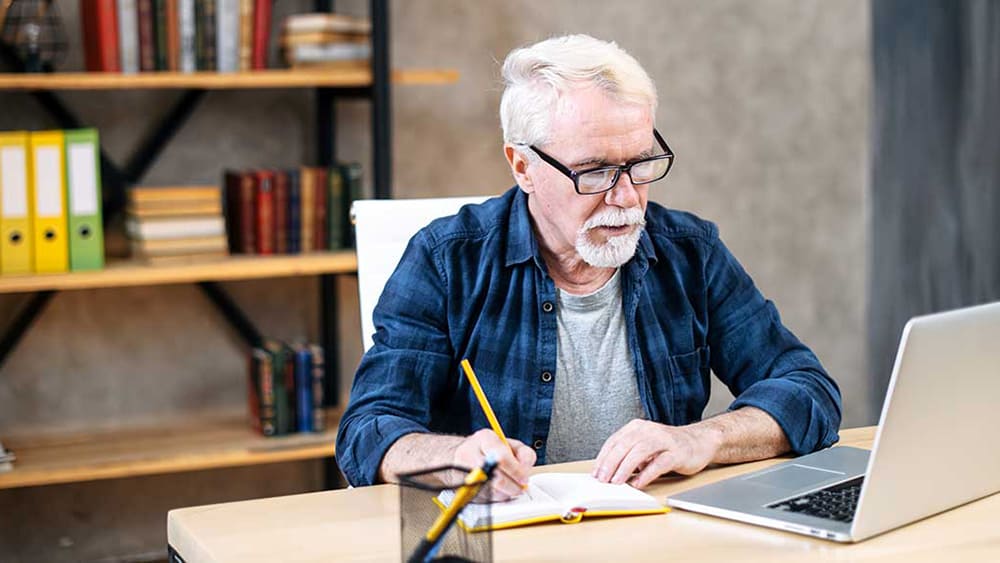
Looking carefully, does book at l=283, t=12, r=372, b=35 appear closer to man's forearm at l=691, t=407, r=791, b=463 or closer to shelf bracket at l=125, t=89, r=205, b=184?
shelf bracket at l=125, t=89, r=205, b=184

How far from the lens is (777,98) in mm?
3811

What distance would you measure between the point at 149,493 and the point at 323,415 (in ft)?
1.71

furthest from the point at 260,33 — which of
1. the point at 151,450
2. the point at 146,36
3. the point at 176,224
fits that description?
the point at 151,450

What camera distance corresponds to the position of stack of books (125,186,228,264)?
2.99m

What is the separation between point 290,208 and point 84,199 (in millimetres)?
484

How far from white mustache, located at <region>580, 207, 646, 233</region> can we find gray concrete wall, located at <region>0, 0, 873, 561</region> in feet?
5.39

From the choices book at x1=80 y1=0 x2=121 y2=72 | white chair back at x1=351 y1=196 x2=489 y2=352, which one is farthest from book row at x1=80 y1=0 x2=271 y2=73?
white chair back at x1=351 y1=196 x2=489 y2=352

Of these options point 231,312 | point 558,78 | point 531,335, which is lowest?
point 231,312

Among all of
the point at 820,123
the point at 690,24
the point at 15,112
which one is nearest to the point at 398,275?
the point at 15,112

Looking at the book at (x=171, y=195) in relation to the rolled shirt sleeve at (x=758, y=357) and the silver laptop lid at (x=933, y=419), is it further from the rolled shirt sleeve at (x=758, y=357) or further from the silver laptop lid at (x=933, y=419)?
the silver laptop lid at (x=933, y=419)

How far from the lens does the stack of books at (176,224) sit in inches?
118

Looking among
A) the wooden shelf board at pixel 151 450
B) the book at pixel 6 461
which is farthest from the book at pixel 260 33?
the book at pixel 6 461

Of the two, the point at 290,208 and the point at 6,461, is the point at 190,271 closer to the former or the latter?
the point at 290,208

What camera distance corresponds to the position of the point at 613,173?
72.6 inches
